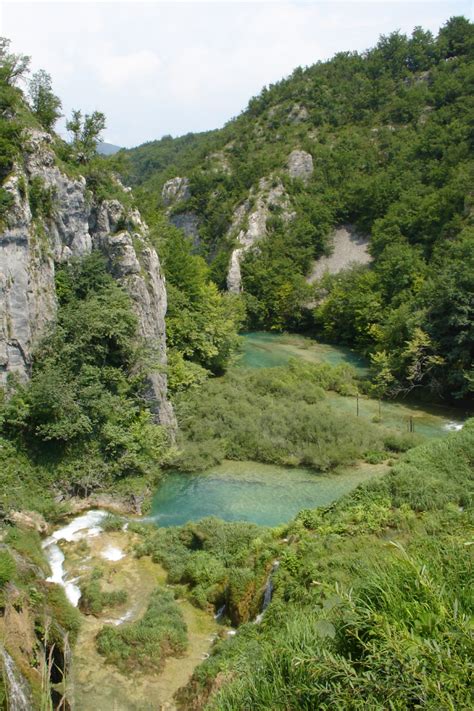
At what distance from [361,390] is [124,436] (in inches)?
698

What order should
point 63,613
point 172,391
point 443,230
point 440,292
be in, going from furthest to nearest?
point 443,230 → point 440,292 → point 172,391 → point 63,613

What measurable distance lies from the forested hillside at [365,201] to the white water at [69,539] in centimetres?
1393

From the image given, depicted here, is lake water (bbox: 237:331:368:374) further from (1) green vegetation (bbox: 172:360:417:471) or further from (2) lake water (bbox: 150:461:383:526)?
(2) lake water (bbox: 150:461:383:526)

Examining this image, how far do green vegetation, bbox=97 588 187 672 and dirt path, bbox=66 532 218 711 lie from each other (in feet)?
0.62

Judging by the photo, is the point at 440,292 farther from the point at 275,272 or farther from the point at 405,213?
the point at 275,272

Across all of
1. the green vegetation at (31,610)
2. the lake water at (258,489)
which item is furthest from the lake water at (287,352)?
the green vegetation at (31,610)

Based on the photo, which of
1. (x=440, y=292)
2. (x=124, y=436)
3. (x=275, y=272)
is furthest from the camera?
(x=275, y=272)

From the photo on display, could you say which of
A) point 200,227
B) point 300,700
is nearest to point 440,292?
point 300,700

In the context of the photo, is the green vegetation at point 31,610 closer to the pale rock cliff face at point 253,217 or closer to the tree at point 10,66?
the tree at point 10,66

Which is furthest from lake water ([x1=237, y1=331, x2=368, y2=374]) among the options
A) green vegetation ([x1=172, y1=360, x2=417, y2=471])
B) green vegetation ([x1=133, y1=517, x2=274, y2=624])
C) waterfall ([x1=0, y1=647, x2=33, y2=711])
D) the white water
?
waterfall ([x1=0, y1=647, x2=33, y2=711])

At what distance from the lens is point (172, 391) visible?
26.6 meters

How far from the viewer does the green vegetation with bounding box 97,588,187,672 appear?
1208 centimetres

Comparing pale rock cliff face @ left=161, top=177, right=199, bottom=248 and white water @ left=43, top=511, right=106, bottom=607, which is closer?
white water @ left=43, top=511, right=106, bottom=607

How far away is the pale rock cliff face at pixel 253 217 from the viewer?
58494 mm
